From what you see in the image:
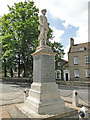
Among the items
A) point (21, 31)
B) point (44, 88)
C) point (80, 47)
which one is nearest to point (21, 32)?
point (21, 31)

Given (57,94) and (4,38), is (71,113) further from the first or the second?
(4,38)

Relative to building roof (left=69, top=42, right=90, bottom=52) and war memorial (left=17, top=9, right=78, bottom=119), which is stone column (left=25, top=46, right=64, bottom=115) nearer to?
war memorial (left=17, top=9, right=78, bottom=119)

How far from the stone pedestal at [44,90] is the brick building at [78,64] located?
25.7m

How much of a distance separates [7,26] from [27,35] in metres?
6.03

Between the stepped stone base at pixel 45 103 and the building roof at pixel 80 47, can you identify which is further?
the building roof at pixel 80 47

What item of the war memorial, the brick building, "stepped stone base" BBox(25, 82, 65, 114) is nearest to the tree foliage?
the brick building

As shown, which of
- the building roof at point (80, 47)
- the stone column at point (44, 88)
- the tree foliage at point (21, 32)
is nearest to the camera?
the stone column at point (44, 88)

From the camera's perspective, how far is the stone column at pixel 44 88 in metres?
5.63

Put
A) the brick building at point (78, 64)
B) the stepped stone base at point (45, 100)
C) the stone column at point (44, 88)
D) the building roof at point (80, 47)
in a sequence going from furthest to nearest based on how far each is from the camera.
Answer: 1. the building roof at point (80, 47)
2. the brick building at point (78, 64)
3. the stone column at point (44, 88)
4. the stepped stone base at point (45, 100)

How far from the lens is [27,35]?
898 inches

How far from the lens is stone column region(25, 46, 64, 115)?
5633mm

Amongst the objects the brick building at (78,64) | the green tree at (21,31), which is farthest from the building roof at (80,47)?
the green tree at (21,31)

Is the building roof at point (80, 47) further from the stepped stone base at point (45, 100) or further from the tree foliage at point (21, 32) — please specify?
the stepped stone base at point (45, 100)

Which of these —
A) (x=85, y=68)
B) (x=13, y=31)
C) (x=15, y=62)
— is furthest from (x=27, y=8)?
(x=85, y=68)
